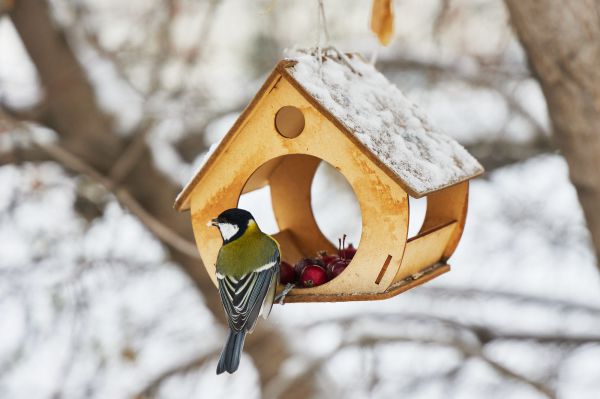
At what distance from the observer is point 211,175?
2230 millimetres

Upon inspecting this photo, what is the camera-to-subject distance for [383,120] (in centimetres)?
220

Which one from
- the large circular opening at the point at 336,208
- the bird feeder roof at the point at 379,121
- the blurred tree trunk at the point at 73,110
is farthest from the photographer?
the large circular opening at the point at 336,208

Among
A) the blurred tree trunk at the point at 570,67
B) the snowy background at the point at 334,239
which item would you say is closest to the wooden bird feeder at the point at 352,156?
the blurred tree trunk at the point at 570,67

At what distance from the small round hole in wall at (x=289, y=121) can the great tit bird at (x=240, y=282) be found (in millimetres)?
240

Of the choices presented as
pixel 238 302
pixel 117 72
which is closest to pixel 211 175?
pixel 238 302

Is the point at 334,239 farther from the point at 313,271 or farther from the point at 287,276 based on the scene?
the point at 313,271

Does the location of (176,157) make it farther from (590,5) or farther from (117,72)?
(590,5)

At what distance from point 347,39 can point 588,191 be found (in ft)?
10.6

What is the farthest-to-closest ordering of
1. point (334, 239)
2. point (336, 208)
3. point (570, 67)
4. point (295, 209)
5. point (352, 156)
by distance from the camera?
point (336, 208) → point (334, 239) → point (295, 209) → point (570, 67) → point (352, 156)

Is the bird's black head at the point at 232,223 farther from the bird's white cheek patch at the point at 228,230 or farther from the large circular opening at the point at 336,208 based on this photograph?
the large circular opening at the point at 336,208

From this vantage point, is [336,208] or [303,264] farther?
[336,208]

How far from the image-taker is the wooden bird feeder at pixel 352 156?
80.4 inches

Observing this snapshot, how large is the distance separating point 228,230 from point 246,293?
17cm

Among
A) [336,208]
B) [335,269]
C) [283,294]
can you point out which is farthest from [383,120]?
[336,208]
